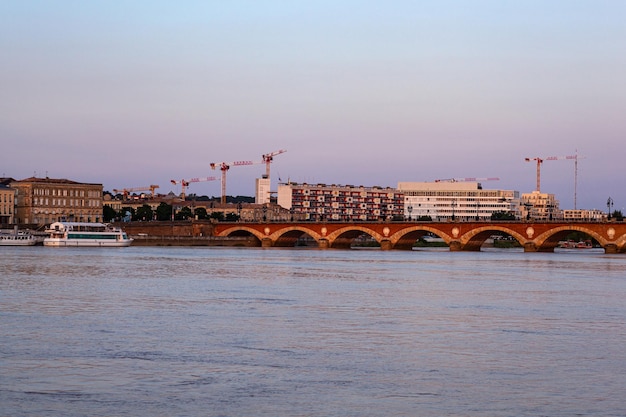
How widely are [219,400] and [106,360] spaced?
520 cm

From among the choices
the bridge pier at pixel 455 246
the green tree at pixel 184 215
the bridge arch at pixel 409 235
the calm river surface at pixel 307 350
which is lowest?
the calm river surface at pixel 307 350

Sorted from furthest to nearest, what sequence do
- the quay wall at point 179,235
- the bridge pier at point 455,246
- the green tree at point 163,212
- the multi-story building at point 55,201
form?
the green tree at point 163,212, the multi-story building at point 55,201, the quay wall at point 179,235, the bridge pier at point 455,246

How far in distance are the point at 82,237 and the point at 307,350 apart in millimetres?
98127

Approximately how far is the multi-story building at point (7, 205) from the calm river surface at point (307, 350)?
113645 mm

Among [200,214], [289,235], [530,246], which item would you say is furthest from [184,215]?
[530,246]

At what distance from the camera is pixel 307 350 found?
87.1 ft

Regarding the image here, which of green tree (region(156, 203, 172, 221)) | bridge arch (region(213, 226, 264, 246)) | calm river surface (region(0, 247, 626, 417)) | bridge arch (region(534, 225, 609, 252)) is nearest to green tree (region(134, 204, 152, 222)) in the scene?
green tree (region(156, 203, 172, 221))

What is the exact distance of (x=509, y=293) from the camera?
155ft

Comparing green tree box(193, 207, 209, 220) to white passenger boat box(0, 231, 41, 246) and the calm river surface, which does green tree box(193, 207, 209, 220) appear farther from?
the calm river surface

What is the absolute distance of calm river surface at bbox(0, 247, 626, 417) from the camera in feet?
66.0

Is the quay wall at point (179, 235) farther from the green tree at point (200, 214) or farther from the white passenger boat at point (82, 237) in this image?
the green tree at point (200, 214)

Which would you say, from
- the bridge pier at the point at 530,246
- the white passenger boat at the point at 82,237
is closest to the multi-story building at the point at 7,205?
the white passenger boat at the point at 82,237

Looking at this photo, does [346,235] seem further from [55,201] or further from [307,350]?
[307,350]

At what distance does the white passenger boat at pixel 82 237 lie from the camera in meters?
119
